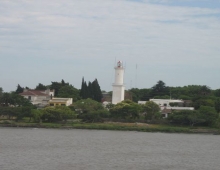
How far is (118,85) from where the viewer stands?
2398 inches

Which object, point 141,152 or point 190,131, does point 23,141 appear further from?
point 190,131

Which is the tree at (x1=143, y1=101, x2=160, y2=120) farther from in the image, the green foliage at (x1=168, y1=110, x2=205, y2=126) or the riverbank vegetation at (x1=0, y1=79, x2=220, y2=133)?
the green foliage at (x1=168, y1=110, x2=205, y2=126)

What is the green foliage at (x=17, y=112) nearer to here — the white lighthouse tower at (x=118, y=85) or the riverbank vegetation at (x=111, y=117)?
the riverbank vegetation at (x=111, y=117)

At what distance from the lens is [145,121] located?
167 feet

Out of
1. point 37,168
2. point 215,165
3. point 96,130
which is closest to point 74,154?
point 37,168

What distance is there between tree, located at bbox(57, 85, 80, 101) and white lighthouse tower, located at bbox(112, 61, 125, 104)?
31.5 ft

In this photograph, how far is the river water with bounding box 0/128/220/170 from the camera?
22562 millimetres

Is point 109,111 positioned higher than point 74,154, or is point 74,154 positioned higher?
point 109,111

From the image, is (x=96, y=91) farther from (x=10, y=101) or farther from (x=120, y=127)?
(x=120, y=127)

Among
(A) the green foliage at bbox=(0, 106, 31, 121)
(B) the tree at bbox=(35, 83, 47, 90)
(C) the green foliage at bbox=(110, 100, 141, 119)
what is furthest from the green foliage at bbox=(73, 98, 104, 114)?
(B) the tree at bbox=(35, 83, 47, 90)

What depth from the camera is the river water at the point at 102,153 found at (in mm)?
22562

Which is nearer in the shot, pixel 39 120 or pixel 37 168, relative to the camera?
pixel 37 168

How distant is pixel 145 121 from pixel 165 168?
2858cm

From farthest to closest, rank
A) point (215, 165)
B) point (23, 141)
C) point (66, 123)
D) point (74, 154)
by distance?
point (66, 123), point (23, 141), point (74, 154), point (215, 165)
